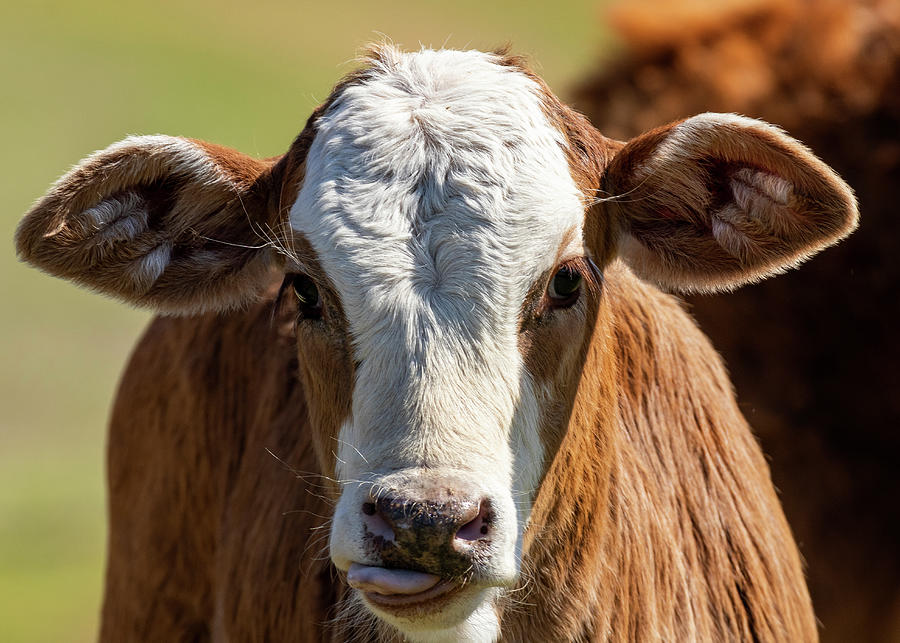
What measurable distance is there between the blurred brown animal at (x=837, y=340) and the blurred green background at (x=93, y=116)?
2141 millimetres

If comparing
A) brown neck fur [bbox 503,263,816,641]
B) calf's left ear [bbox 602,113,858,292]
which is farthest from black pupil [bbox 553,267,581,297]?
calf's left ear [bbox 602,113,858,292]

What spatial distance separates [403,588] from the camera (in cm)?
346

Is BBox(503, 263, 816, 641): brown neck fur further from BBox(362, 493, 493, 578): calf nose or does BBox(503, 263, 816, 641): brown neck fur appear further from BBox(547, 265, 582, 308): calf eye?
BBox(362, 493, 493, 578): calf nose

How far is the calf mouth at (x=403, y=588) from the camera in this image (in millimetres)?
3463

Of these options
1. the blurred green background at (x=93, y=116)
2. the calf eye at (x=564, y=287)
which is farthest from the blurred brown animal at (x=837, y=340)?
the calf eye at (x=564, y=287)

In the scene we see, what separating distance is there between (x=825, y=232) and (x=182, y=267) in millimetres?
2232

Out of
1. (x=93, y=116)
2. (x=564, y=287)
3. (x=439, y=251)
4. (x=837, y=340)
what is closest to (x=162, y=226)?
(x=439, y=251)

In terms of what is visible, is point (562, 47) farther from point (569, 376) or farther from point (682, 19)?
point (569, 376)

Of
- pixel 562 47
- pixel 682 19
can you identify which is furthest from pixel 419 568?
pixel 562 47

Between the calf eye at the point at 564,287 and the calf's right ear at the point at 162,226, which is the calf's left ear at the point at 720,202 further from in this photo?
the calf's right ear at the point at 162,226

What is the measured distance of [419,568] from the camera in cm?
346

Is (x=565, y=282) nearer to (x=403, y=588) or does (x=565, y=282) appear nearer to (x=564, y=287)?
(x=564, y=287)

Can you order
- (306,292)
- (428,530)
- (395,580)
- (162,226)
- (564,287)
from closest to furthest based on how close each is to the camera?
(428,530)
(395,580)
(564,287)
(306,292)
(162,226)

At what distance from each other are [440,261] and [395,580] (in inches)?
36.2
